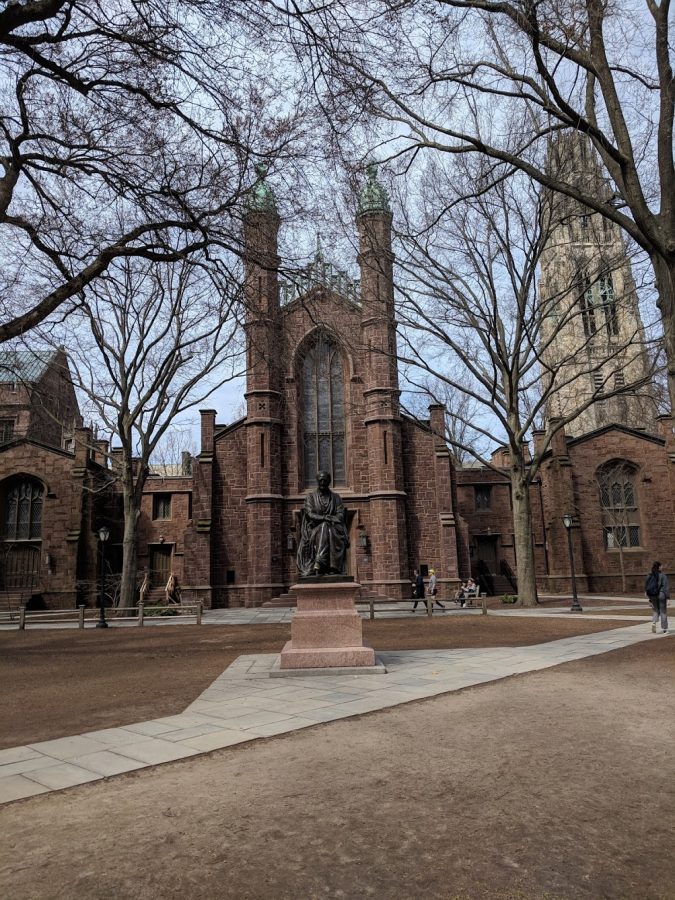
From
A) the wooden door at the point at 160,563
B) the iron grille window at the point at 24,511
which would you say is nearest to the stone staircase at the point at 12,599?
the iron grille window at the point at 24,511

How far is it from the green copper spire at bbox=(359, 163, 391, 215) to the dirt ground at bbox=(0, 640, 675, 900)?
9340mm

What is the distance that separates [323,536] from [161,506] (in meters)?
28.8

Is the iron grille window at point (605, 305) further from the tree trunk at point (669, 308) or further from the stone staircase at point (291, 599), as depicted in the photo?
the stone staircase at point (291, 599)

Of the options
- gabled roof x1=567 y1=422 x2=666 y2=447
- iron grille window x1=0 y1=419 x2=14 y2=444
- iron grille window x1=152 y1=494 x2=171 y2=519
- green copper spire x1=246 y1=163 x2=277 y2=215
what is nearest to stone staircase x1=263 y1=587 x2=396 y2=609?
iron grille window x1=152 y1=494 x2=171 y2=519

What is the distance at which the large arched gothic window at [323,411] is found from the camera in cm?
3131

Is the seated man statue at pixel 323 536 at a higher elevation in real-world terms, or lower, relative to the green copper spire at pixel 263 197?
lower

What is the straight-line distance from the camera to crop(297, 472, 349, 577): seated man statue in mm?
10125

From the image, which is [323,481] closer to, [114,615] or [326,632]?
[326,632]

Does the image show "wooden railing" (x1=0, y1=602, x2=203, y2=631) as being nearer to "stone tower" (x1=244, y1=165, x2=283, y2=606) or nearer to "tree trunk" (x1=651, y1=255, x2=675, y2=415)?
"stone tower" (x1=244, y1=165, x2=283, y2=606)

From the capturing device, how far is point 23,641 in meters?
16.3

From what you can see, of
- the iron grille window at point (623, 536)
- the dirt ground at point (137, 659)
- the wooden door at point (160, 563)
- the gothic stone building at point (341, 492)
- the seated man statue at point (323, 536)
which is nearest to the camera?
the dirt ground at point (137, 659)

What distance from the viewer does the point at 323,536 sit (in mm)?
10414

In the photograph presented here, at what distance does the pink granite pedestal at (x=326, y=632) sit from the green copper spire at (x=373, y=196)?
7.23 m

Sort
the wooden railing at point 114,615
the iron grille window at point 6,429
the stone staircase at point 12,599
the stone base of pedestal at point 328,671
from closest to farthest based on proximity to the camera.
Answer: the stone base of pedestal at point 328,671 < the wooden railing at point 114,615 < the stone staircase at point 12,599 < the iron grille window at point 6,429
